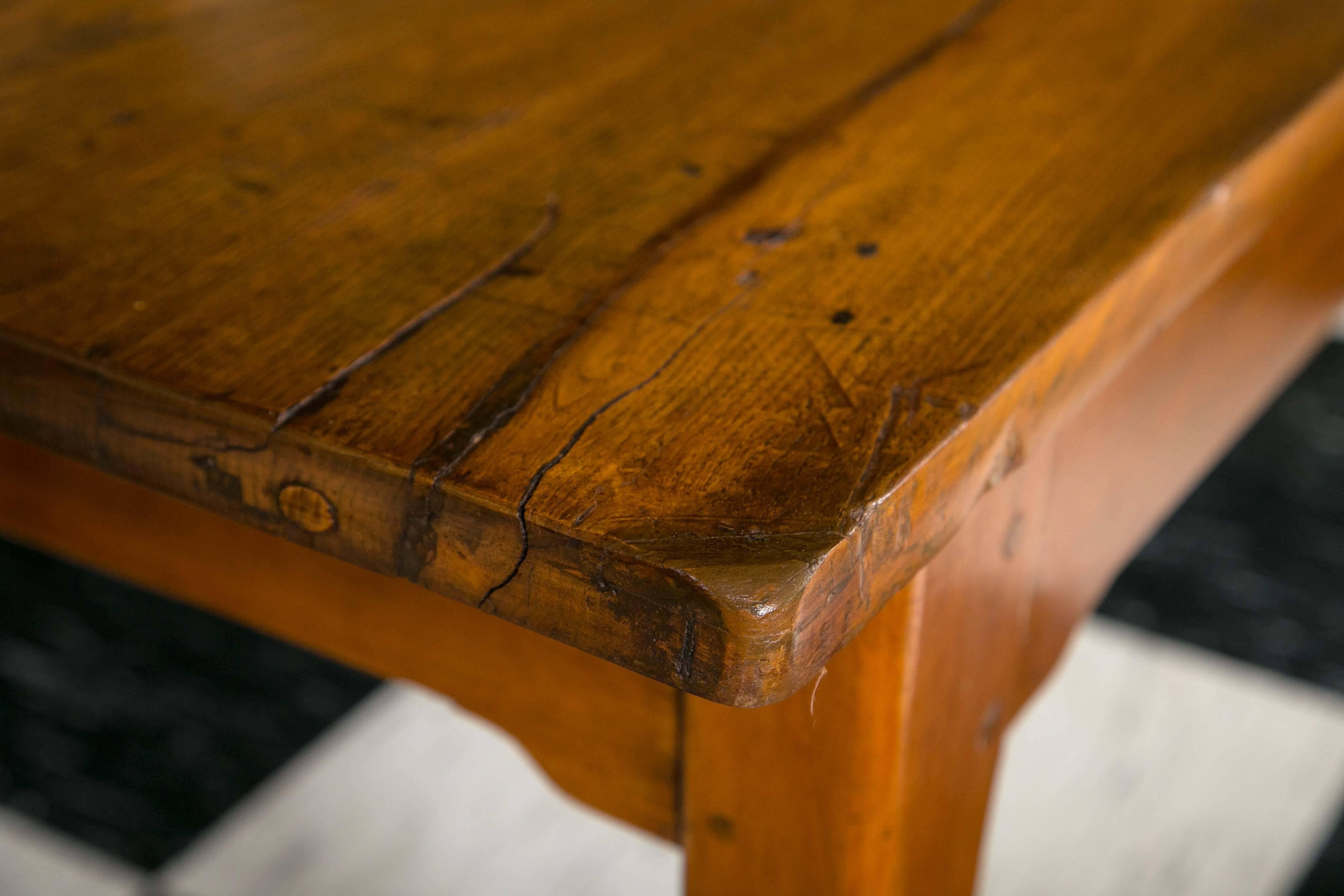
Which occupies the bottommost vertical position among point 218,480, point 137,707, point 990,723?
point 137,707

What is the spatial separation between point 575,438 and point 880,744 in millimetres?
114

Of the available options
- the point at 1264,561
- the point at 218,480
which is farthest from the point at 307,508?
the point at 1264,561

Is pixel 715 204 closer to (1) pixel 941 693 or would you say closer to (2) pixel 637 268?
(2) pixel 637 268

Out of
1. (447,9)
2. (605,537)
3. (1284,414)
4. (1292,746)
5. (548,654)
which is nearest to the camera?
(605,537)

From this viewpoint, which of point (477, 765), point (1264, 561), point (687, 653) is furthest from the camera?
point (1264, 561)

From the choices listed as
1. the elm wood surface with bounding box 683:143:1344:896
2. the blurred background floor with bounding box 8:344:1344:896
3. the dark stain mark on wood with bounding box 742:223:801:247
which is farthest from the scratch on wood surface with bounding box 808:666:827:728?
the blurred background floor with bounding box 8:344:1344:896

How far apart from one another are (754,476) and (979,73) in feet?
0.81

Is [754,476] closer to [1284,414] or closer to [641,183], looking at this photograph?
[641,183]

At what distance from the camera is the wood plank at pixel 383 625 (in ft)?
1.14

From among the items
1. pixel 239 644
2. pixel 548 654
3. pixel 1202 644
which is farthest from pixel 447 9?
pixel 1202 644

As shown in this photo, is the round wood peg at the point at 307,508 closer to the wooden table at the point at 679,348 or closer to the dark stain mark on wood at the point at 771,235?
the wooden table at the point at 679,348

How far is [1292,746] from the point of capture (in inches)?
33.7

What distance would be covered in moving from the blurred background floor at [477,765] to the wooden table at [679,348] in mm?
395

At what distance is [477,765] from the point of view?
85 cm
